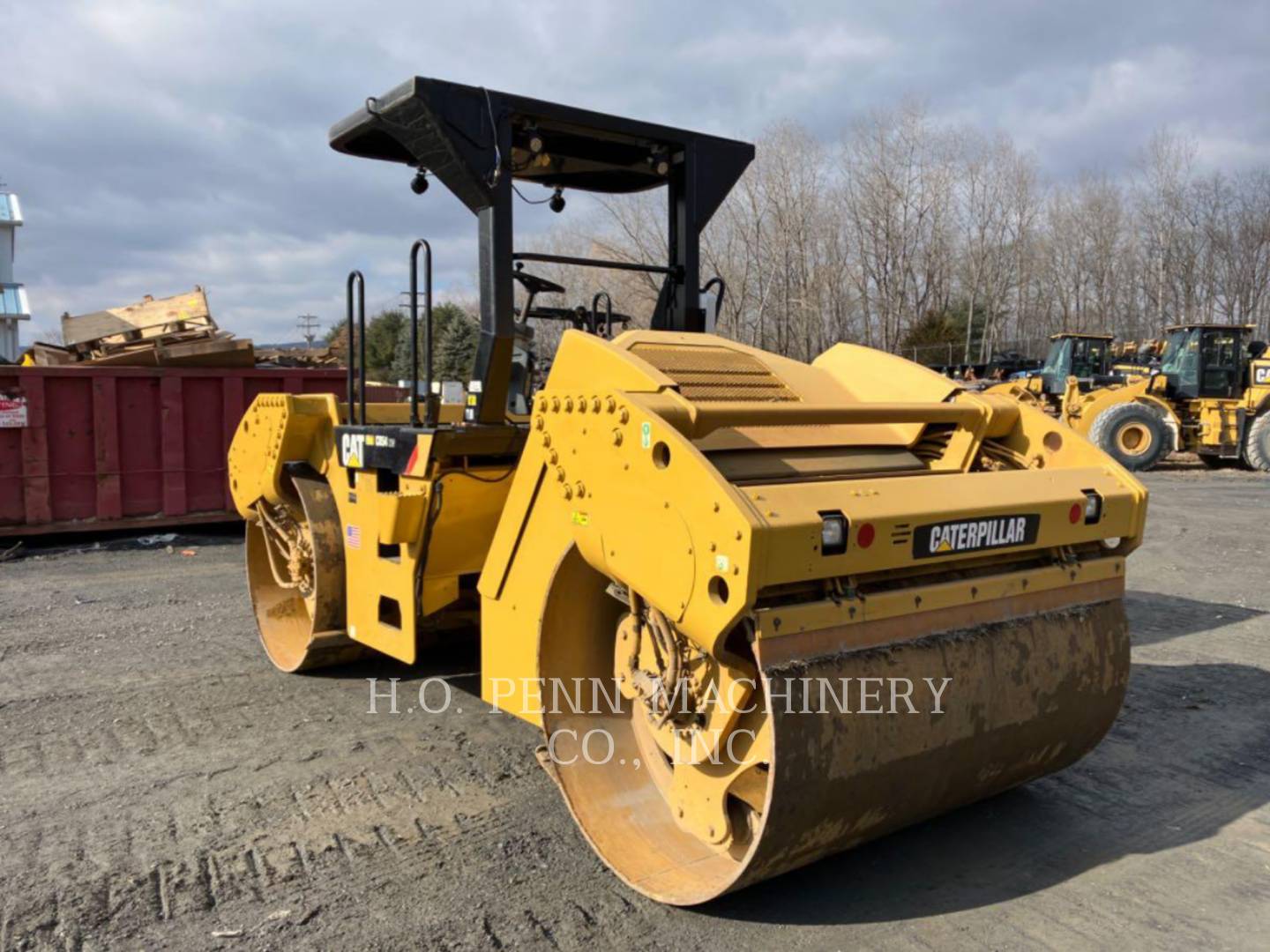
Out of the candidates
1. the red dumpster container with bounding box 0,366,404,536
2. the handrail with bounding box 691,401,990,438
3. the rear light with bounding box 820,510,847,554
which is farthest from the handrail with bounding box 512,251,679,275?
the red dumpster container with bounding box 0,366,404,536

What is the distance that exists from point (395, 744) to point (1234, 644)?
4688 millimetres

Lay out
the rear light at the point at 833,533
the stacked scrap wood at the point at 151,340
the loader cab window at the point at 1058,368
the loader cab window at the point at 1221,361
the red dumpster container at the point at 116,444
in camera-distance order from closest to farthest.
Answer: the rear light at the point at 833,533
the red dumpster container at the point at 116,444
the stacked scrap wood at the point at 151,340
the loader cab window at the point at 1221,361
the loader cab window at the point at 1058,368

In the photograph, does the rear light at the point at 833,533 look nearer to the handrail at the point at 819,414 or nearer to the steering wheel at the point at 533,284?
the handrail at the point at 819,414

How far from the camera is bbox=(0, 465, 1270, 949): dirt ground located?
9.13 feet

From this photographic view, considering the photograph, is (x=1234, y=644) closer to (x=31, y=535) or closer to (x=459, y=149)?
(x=459, y=149)

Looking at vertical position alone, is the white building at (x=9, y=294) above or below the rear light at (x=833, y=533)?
above

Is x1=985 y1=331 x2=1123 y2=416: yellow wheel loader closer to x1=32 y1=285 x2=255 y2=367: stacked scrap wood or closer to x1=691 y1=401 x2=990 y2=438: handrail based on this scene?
x1=32 y1=285 x2=255 y2=367: stacked scrap wood

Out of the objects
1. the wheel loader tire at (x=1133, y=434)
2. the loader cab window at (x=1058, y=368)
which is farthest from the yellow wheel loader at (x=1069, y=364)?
the wheel loader tire at (x=1133, y=434)

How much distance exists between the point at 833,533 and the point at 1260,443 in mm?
17085

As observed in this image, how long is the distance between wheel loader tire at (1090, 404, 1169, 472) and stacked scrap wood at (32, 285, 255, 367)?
13250 mm

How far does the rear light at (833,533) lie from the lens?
2482 millimetres

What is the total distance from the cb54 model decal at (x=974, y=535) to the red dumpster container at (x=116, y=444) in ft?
27.7

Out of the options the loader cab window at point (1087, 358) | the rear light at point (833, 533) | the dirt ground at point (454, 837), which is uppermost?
the loader cab window at point (1087, 358)

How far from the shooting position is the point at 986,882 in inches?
119
